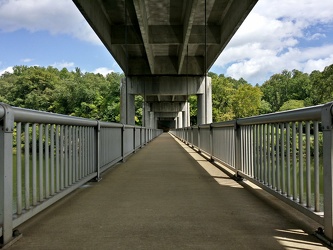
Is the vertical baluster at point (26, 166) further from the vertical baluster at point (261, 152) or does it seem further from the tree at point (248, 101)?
the tree at point (248, 101)

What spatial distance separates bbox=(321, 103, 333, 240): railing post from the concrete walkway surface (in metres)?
0.21

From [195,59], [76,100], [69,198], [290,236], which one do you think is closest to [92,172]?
[69,198]

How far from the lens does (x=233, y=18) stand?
13.2 metres

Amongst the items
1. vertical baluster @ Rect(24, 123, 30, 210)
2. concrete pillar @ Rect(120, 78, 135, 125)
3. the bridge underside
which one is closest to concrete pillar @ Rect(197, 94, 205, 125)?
the bridge underside

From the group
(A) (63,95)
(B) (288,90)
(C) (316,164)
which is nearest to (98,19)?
(C) (316,164)

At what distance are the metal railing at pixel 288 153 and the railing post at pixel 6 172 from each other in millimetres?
2496

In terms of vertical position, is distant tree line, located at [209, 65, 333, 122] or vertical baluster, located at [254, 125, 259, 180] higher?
distant tree line, located at [209, 65, 333, 122]

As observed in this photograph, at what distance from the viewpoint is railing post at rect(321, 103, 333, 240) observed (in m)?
2.56

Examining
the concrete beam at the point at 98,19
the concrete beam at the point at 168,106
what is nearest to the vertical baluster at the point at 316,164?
the concrete beam at the point at 98,19

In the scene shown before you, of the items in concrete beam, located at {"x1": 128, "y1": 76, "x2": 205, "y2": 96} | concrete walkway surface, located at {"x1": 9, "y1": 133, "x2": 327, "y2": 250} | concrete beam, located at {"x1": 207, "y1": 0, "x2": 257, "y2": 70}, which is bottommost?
concrete walkway surface, located at {"x1": 9, "y1": 133, "x2": 327, "y2": 250}

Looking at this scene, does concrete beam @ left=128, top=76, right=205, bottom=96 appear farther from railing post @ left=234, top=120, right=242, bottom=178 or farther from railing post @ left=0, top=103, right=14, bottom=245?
railing post @ left=0, top=103, right=14, bottom=245

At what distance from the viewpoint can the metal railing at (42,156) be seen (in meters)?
2.61

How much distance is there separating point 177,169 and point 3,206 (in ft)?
17.1

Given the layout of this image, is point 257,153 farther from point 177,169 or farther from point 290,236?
point 177,169
